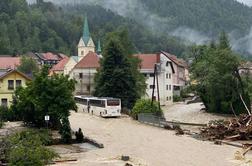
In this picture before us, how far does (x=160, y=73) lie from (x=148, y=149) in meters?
48.1

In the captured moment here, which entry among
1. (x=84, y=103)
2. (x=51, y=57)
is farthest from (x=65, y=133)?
(x=51, y=57)

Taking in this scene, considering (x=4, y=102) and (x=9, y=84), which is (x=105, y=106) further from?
(x=4, y=102)

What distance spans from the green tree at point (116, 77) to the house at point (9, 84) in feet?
43.1

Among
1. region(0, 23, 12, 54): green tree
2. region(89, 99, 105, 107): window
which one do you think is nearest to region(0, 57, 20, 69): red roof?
region(0, 23, 12, 54): green tree

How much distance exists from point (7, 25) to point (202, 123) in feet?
436

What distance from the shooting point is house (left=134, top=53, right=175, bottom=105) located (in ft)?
272

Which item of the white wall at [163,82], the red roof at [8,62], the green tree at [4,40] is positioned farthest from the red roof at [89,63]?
the green tree at [4,40]

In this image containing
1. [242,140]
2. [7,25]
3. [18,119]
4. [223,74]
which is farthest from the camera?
[7,25]

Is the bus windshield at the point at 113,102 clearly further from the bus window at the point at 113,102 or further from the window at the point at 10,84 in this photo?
the window at the point at 10,84

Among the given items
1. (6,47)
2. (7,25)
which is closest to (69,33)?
(7,25)

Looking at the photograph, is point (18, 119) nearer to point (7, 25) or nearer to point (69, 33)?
point (7, 25)

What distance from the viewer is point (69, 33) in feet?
638

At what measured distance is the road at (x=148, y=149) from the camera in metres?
31.1

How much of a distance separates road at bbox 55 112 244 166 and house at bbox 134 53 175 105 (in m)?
30.4
